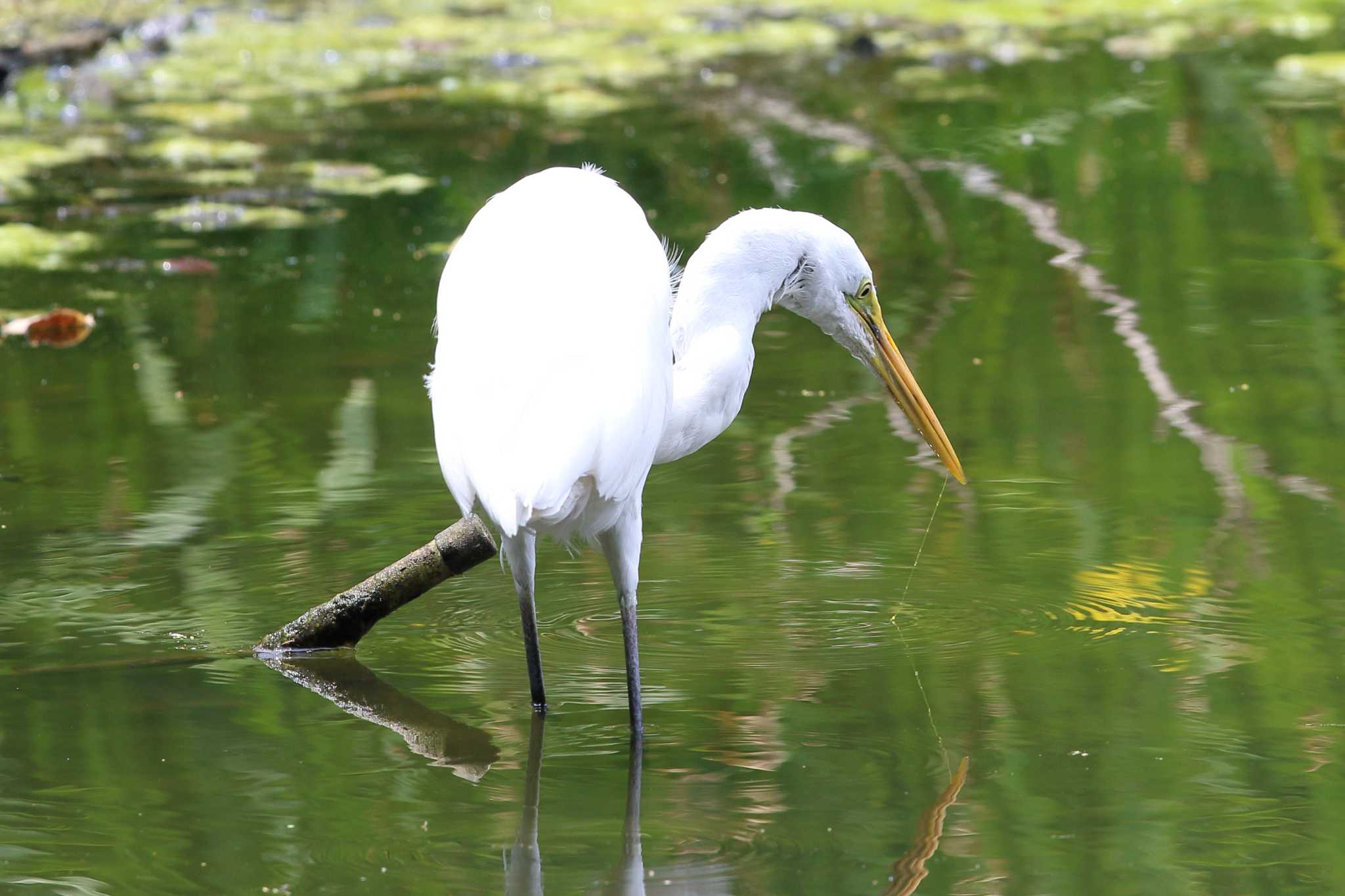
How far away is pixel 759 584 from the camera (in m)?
4.41

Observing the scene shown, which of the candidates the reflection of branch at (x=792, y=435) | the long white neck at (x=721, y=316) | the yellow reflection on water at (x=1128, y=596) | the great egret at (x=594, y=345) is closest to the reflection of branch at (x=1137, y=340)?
the yellow reflection on water at (x=1128, y=596)

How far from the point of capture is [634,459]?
11.0 feet

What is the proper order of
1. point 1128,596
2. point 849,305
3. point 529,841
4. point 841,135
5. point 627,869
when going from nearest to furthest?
1. point 627,869
2. point 529,841
3. point 849,305
4. point 1128,596
5. point 841,135

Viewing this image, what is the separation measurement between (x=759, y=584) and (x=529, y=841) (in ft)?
4.36

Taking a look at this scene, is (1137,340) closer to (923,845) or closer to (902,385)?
(902,385)

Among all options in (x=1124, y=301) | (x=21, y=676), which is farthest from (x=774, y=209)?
(x=1124, y=301)

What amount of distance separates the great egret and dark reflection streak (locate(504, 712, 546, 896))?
165 millimetres

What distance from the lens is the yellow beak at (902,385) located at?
417 cm

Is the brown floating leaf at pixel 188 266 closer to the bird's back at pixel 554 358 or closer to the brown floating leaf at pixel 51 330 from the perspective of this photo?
the brown floating leaf at pixel 51 330

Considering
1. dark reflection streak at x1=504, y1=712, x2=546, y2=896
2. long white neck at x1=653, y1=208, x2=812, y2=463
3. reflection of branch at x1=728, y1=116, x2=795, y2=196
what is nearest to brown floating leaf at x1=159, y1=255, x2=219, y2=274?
reflection of branch at x1=728, y1=116, x2=795, y2=196

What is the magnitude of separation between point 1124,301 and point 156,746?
4.19m

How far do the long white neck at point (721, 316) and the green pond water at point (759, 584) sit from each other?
56cm

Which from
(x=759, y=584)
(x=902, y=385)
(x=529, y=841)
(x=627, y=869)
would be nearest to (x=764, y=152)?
(x=902, y=385)

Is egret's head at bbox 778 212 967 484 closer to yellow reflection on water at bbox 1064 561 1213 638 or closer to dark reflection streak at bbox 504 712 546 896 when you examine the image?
yellow reflection on water at bbox 1064 561 1213 638
